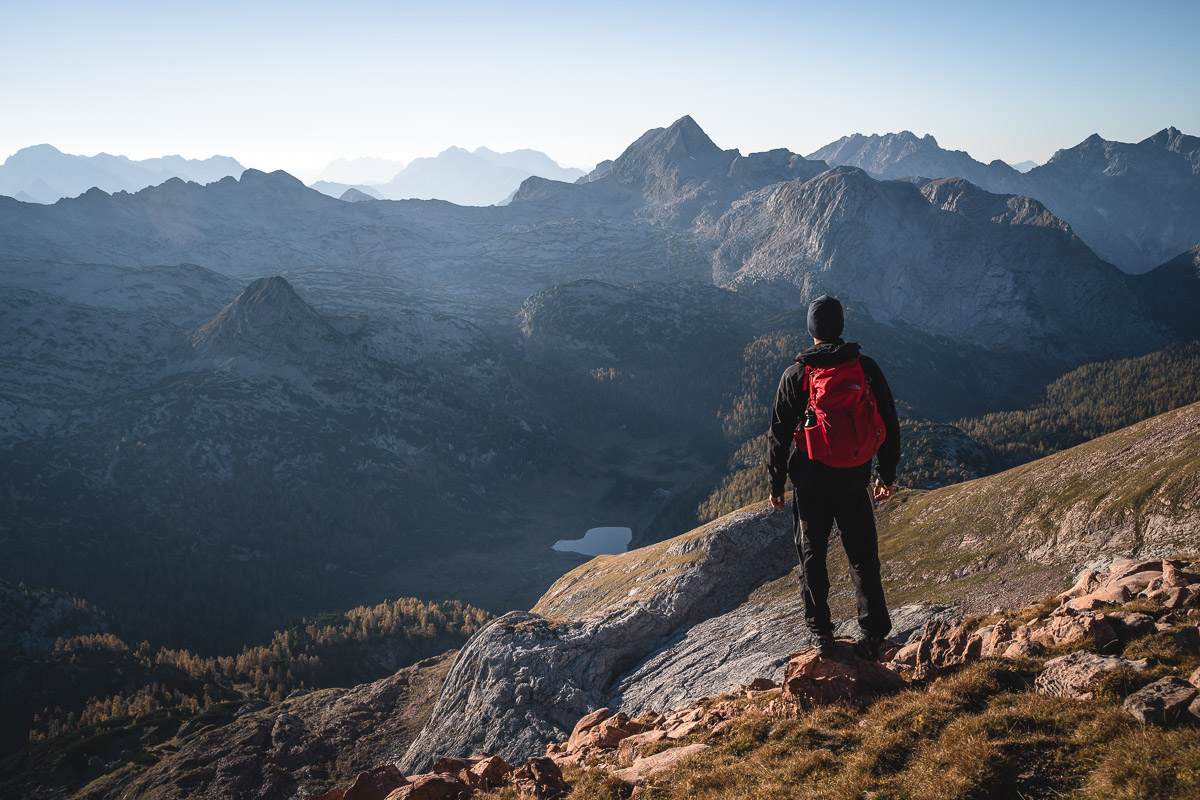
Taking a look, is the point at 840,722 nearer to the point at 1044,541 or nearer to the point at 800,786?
the point at 800,786

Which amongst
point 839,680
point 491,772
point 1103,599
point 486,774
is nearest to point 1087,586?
point 1103,599

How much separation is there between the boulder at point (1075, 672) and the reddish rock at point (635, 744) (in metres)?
10.6

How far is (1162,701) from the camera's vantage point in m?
11.3

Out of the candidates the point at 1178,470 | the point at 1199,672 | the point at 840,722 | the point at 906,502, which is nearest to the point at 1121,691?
the point at 1199,672

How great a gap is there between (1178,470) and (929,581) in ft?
45.4

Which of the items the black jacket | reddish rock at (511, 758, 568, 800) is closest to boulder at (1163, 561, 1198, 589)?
the black jacket

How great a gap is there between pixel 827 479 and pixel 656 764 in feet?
29.4

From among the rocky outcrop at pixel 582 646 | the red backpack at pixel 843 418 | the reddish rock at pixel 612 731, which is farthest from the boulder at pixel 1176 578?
the rocky outcrop at pixel 582 646

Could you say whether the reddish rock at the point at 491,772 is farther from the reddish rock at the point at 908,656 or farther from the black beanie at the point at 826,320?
the black beanie at the point at 826,320

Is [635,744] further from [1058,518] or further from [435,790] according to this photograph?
[1058,518]

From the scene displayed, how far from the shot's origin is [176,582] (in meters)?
183

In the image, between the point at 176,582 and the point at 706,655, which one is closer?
the point at 706,655

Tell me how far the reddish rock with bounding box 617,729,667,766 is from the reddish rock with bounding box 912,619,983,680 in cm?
792

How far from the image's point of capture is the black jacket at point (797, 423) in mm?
14773
